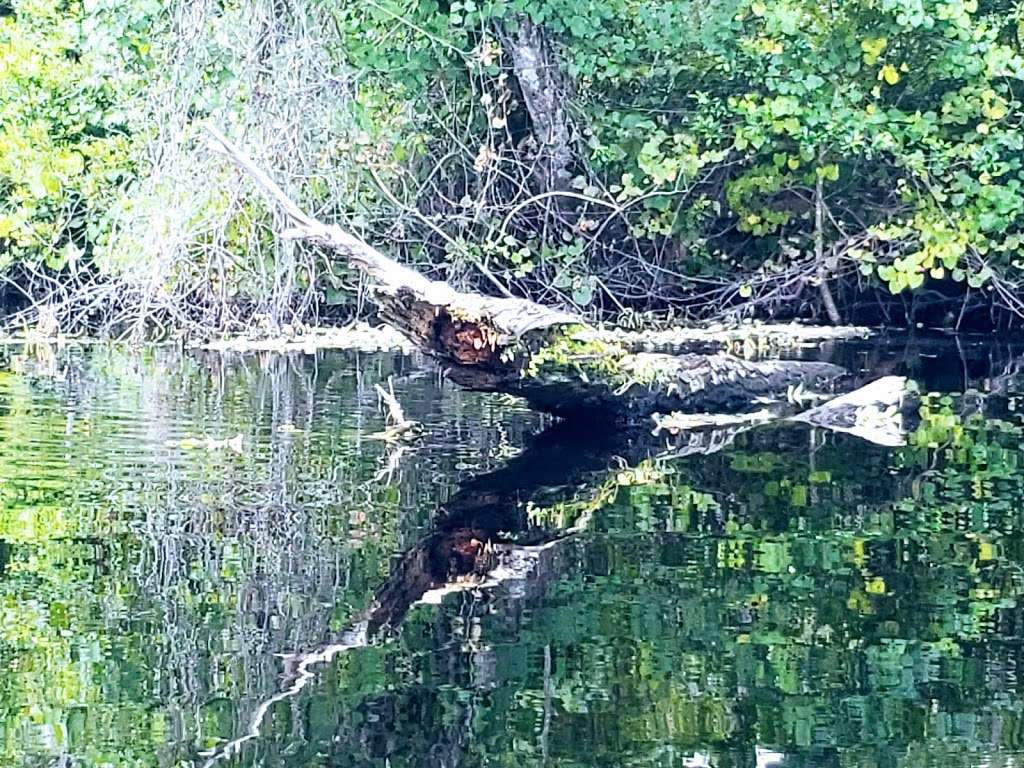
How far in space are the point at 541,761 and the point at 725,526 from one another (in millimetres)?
2603

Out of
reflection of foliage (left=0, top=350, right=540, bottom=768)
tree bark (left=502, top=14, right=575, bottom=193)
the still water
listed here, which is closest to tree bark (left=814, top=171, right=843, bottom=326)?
tree bark (left=502, top=14, right=575, bottom=193)

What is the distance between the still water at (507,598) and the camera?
361cm

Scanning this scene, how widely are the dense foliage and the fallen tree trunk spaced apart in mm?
3764

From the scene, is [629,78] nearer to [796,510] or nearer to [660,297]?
[660,297]

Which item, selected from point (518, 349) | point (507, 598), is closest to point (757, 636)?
point (507, 598)

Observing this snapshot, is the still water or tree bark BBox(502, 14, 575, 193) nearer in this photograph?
the still water

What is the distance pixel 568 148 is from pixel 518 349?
6273 millimetres

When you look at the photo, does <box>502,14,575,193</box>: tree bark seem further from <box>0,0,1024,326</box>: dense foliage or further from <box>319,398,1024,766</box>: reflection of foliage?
<box>319,398,1024,766</box>: reflection of foliage

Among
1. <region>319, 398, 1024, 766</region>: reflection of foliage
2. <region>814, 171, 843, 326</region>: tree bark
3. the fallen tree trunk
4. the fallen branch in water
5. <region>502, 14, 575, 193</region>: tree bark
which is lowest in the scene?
<region>319, 398, 1024, 766</region>: reflection of foliage

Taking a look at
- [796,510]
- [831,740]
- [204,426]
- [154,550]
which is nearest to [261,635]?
[154,550]

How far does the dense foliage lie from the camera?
12.4 meters

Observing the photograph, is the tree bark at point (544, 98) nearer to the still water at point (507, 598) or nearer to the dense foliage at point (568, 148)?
the dense foliage at point (568, 148)

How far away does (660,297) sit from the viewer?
14.8 meters

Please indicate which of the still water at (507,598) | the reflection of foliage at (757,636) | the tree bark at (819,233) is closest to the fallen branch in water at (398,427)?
the still water at (507,598)
